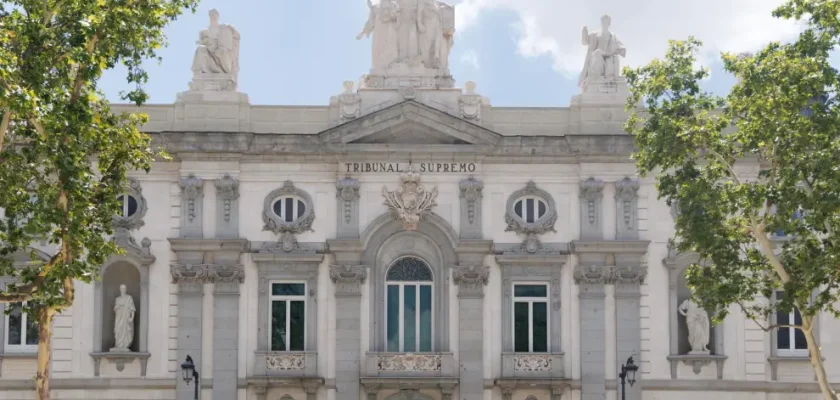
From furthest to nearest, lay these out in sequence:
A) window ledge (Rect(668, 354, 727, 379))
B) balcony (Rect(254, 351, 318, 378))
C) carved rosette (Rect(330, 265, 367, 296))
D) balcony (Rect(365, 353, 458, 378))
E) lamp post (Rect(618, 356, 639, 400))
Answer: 1. window ledge (Rect(668, 354, 727, 379))
2. carved rosette (Rect(330, 265, 367, 296))
3. balcony (Rect(254, 351, 318, 378))
4. balcony (Rect(365, 353, 458, 378))
5. lamp post (Rect(618, 356, 639, 400))

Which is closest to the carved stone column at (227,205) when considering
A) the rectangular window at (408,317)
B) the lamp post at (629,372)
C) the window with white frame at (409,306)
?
the window with white frame at (409,306)

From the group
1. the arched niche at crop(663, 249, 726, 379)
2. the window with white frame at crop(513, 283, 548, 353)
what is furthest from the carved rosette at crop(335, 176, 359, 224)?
the arched niche at crop(663, 249, 726, 379)

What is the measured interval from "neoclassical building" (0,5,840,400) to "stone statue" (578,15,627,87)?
20.4 inches

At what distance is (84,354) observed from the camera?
41.1 m

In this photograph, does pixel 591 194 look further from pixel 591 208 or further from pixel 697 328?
pixel 697 328

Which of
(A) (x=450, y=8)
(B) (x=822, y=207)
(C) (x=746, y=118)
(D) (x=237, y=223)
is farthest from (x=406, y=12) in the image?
(B) (x=822, y=207)

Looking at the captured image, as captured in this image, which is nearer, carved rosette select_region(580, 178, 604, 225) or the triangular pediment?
the triangular pediment

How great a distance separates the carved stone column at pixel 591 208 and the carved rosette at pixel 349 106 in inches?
268

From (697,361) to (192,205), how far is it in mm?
15033

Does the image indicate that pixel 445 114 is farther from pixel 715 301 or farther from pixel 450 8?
pixel 715 301

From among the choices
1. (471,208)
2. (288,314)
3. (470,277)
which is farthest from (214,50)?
(470,277)

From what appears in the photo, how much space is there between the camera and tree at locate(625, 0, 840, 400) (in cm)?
3125

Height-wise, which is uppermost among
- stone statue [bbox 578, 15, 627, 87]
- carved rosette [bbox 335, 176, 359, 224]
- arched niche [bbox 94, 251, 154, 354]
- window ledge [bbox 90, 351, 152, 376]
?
stone statue [bbox 578, 15, 627, 87]

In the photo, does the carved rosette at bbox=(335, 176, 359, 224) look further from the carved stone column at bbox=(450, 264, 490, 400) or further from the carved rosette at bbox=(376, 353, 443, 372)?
the carved rosette at bbox=(376, 353, 443, 372)
